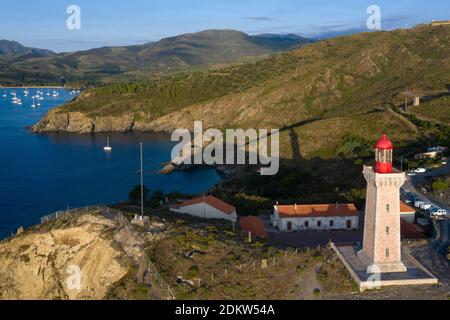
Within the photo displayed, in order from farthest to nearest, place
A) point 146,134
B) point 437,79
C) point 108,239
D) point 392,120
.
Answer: point 146,134 < point 437,79 < point 392,120 < point 108,239

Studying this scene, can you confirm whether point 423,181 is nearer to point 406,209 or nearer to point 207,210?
point 406,209

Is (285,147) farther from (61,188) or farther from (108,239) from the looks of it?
(108,239)

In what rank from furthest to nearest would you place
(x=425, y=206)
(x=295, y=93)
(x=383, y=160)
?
(x=295, y=93) → (x=425, y=206) → (x=383, y=160)

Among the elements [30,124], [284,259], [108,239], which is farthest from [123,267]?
[30,124]

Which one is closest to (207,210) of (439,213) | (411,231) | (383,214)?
(411,231)

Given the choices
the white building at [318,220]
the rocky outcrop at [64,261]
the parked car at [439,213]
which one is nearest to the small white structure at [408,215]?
the parked car at [439,213]

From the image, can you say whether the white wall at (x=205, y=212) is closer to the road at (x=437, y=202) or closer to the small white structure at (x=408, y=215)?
the small white structure at (x=408, y=215)
